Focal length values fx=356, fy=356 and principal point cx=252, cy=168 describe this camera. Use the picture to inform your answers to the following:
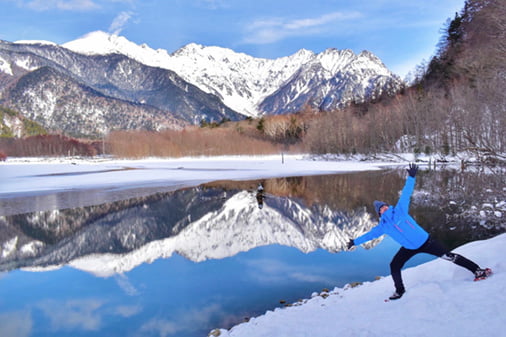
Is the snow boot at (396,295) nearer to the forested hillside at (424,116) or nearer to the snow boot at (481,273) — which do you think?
the snow boot at (481,273)

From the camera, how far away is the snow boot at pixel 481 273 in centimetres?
439

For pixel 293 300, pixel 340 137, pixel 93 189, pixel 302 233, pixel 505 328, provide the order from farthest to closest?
pixel 340 137
pixel 93 189
pixel 302 233
pixel 293 300
pixel 505 328

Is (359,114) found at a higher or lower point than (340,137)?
higher

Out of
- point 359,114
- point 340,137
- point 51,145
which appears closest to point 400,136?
point 340,137

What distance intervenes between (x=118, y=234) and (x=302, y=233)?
235 inches

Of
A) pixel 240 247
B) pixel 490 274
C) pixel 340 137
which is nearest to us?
pixel 490 274

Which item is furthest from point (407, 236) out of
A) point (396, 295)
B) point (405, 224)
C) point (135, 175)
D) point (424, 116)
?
point (424, 116)

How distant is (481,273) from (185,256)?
6.68 meters

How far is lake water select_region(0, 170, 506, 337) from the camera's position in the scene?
237 inches

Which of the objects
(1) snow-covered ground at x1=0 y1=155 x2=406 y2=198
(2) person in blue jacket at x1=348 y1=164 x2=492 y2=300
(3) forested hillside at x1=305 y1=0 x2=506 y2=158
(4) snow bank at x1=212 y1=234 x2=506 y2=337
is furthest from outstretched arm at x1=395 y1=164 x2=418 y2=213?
(3) forested hillside at x1=305 y1=0 x2=506 y2=158

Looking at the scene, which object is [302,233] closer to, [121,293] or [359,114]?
[121,293]

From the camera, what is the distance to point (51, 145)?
356 ft

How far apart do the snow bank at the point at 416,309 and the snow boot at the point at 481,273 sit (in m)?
0.08

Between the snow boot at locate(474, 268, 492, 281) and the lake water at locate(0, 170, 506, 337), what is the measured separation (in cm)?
284
